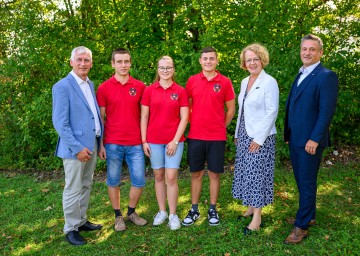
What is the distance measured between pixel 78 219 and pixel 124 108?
143 cm

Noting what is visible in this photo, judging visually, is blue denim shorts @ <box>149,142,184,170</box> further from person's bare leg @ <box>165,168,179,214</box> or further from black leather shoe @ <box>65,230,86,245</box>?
black leather shoe @ <box>65,230,86,245</box>

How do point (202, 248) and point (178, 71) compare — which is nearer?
point (202, 248)

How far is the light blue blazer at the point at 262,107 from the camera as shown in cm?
386

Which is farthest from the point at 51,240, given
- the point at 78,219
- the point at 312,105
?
the point at 312,105

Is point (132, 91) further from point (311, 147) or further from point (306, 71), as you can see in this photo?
point (311, 147)

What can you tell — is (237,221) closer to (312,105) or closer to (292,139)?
(292,139)

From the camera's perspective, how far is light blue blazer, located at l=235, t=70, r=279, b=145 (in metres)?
3.86

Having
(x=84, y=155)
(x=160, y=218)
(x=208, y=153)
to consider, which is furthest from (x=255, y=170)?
(x=84, y=155)

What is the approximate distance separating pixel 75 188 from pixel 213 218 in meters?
1.72

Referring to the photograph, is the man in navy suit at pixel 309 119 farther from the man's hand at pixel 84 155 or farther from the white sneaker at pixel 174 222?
the man's hand at pixel 84 155

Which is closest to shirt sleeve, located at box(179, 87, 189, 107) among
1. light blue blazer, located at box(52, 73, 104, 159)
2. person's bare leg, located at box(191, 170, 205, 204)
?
person's bare leg, located at box(191, 170, 205, 204)

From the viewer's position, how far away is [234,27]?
250 inches

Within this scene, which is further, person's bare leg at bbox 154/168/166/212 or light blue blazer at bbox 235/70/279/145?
person's bare leg at bbox 154/168/166/212

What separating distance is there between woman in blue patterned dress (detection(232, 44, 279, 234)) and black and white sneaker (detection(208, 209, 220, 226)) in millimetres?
398
